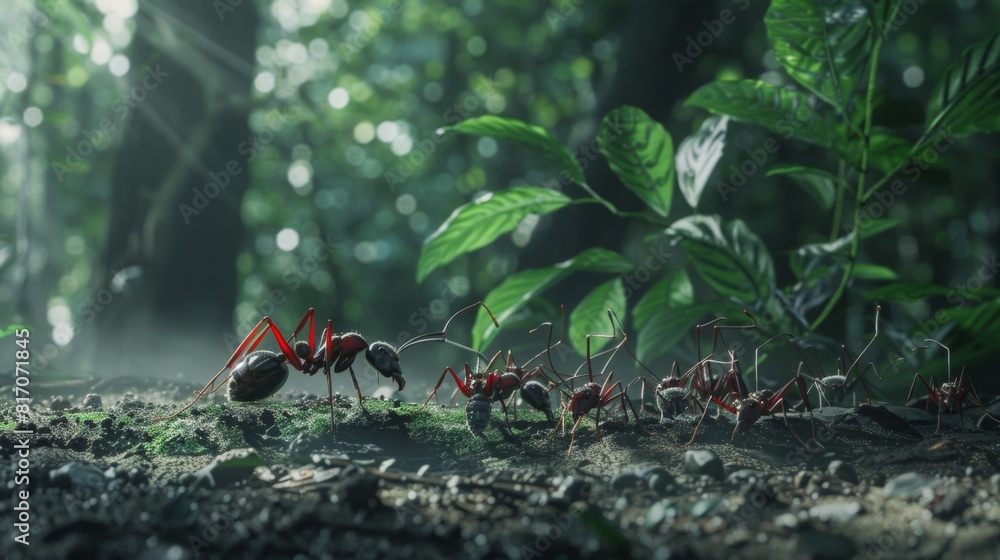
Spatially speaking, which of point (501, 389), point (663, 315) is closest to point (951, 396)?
point (663, 315)

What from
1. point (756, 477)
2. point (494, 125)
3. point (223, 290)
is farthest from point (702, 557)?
point (223, 290)

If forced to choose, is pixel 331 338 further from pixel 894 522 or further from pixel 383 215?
pixel 383 215

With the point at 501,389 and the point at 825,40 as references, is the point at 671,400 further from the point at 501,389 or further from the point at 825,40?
the point at 825,40

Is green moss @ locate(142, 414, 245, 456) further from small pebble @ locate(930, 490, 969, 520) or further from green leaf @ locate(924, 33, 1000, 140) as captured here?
green leaf @ locate(924, 33, 1000, 140)

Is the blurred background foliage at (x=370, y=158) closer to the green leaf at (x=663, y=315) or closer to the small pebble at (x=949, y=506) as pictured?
the green leaf at (x=663, y=315)

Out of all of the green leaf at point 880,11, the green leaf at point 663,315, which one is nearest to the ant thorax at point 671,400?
the green leaf at point 663,315

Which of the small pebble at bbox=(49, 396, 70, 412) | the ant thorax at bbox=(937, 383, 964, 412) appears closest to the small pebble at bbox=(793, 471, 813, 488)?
the ant thorax at bbox=(937, 383, 964, 412)
